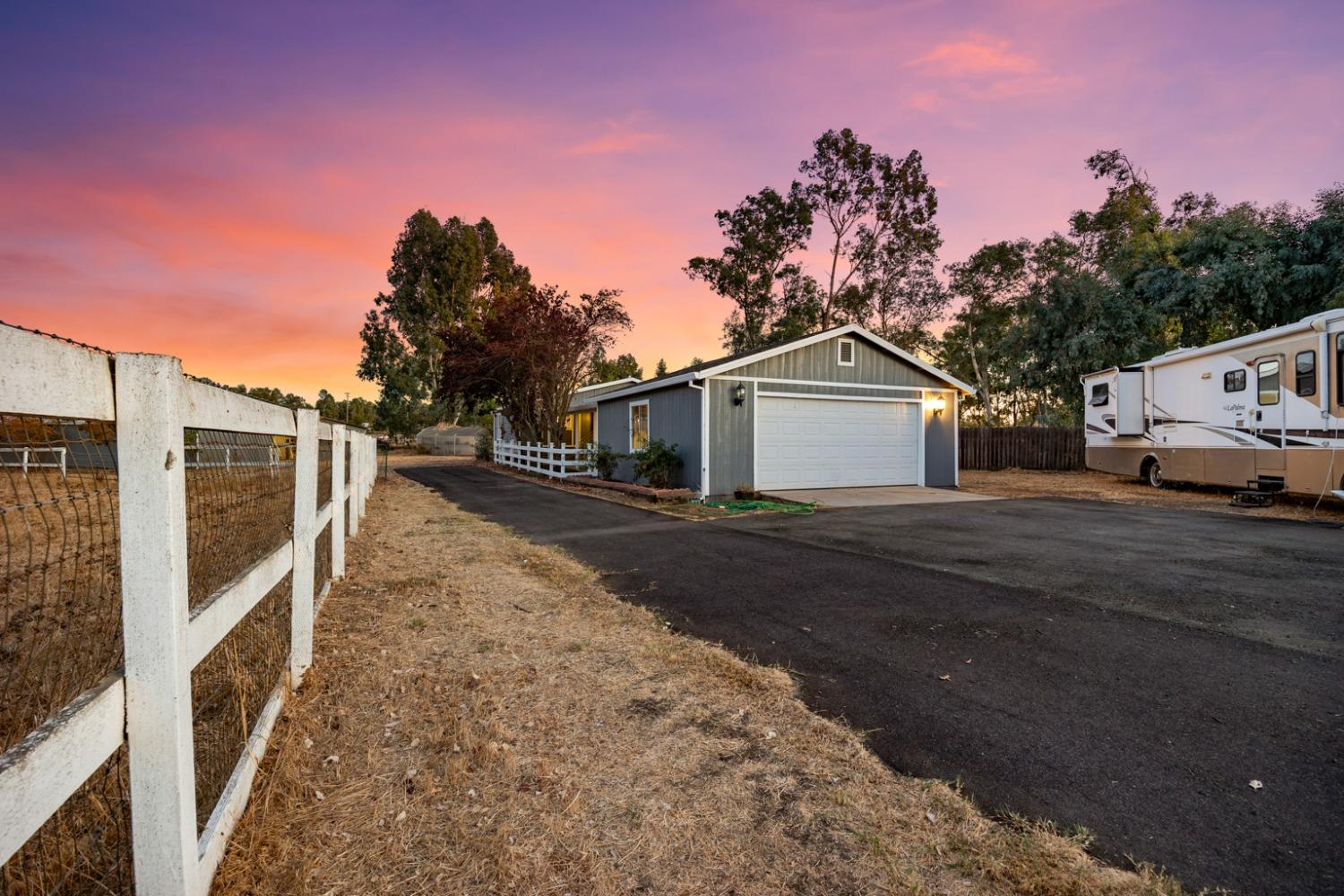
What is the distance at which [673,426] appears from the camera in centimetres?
1334

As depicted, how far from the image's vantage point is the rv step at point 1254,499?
399 inches

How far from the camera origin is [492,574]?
5.55 m

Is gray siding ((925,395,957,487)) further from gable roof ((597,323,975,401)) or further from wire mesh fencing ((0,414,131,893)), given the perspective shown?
wire mesh fencing ((0,414,131,893))

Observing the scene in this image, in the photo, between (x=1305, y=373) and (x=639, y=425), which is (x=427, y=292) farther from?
(x=1305, y=373)

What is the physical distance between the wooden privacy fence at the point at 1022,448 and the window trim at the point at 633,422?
12.5m

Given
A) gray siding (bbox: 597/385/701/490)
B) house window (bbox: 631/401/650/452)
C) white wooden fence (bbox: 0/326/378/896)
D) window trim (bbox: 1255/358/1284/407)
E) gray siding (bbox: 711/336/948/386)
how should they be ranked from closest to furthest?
white wooden fence (bbox: 0/326/378/896) < window trim (bbox: 1255/358/1284/407) < gray siding (bbox: 597/385/701/490) < gray siding (bbox: 711/336/948/386) < house window (bbox: 631/401/650/452)

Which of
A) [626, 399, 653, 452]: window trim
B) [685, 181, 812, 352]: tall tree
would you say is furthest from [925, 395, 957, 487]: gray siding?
[685, 181, 812, 352]: tall tree

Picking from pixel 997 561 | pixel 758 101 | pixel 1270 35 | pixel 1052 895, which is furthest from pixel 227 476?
pixel 1270 35

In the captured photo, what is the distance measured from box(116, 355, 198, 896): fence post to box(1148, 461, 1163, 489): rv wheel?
16948 millimetres

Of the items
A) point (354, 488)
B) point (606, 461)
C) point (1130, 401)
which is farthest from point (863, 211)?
point (354, 488)

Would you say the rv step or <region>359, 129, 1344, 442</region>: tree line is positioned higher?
<region>359, 129, 1344, 442</region>: tree line

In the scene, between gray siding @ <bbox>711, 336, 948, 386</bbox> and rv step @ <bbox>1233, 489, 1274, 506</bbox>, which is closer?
rv step @ <bbox>1233, 489, 1274, 506</bbox>

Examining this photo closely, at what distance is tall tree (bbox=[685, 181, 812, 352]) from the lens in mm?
29000

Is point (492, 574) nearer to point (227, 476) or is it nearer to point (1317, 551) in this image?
point (227, 476)
